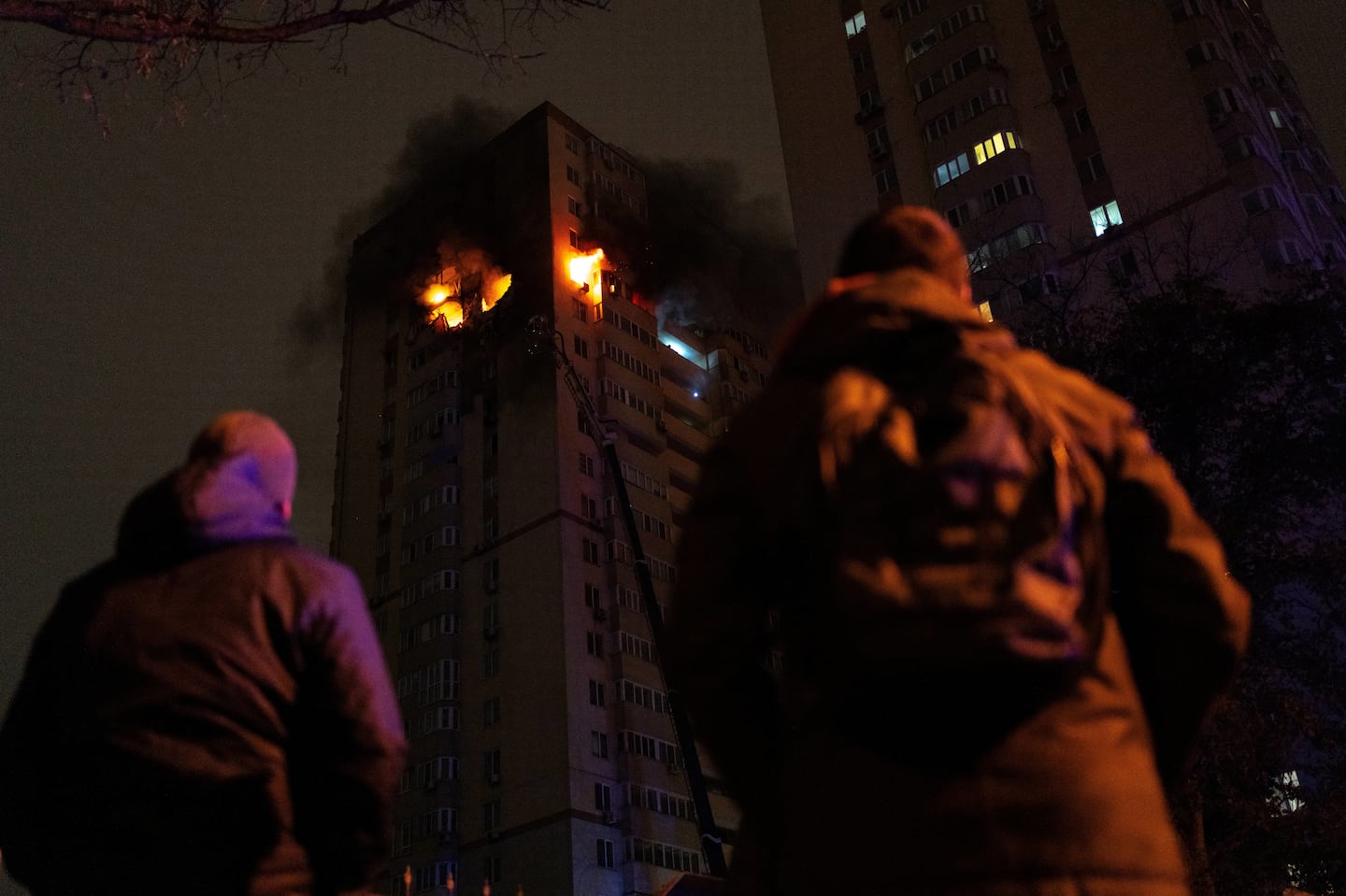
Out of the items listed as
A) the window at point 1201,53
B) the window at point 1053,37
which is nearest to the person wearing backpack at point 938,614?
the window at point 1201,53

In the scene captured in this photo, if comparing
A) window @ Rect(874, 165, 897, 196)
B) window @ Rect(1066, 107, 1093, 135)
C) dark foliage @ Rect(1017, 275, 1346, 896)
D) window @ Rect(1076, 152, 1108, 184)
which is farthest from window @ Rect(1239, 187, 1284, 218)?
dark foliage @ Rect(1017, 275, 1346, 896)

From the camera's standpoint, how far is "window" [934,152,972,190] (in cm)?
4441

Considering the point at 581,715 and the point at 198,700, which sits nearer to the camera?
the point at 198,700

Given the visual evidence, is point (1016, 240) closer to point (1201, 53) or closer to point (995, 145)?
point (995, 145)

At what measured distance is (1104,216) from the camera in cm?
4031

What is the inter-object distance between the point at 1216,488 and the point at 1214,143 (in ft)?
87.1

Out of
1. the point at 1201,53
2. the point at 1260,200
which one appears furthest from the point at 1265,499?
the point at 1201,53

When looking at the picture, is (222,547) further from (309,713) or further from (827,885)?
(827,885)

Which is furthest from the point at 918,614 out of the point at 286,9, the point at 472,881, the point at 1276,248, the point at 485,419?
the point at 485,419

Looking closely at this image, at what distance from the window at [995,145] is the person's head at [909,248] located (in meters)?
43.8

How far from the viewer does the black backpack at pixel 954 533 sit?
1945 mm

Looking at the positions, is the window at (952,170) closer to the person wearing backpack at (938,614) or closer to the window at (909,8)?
the window at (909,8)

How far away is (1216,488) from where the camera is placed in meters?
16.8

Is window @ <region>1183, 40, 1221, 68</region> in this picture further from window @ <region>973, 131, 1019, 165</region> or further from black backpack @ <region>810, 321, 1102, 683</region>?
black backpack @ <region>810, 321, 1102, 683</region>
